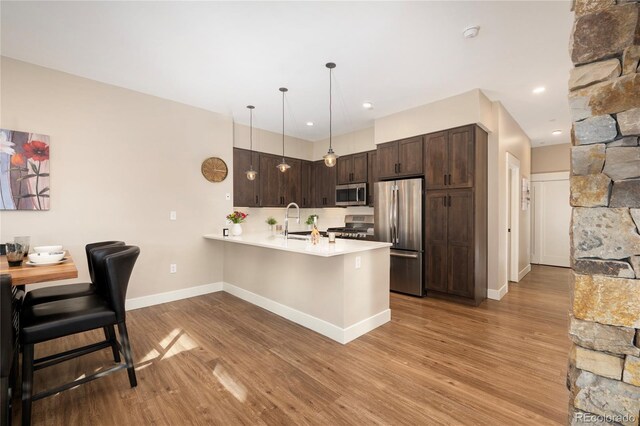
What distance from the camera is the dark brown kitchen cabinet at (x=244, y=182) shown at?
4.98 meters

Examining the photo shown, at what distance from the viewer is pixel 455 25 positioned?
2404mm

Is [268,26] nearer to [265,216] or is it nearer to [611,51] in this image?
[611,51]

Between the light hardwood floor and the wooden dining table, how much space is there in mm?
876

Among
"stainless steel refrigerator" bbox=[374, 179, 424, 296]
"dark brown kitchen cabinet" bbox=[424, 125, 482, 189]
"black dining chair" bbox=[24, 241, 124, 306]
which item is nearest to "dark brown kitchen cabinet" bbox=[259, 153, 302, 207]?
"stainless steel refrigerator" bbox=[374, 179, 424, 296]

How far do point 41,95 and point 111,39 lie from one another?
4.20 feet

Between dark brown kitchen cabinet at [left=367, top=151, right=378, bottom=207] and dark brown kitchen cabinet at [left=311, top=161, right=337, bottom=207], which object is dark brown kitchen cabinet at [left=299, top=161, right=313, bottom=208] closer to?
dark brown kitchen cabinet at [left=311, top=161, right=337, bottom=207]

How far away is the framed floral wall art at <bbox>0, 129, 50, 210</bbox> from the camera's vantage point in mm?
2867

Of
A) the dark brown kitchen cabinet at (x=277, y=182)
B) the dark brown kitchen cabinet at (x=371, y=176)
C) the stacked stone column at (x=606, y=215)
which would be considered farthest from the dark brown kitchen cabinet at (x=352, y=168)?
the stacked stone column at (x=606, y=215)

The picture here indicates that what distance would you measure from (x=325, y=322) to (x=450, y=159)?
2.79 metres

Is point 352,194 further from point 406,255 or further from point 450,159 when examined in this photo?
point 450,159

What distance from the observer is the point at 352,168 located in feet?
18.3

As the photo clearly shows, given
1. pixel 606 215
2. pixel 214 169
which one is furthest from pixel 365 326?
pixel 214 169

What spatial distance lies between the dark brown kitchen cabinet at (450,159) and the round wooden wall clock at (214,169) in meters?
3.24

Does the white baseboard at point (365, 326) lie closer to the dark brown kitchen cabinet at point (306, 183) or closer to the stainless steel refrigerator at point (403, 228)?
the stainless steel refrigerator at point (403, 228)
